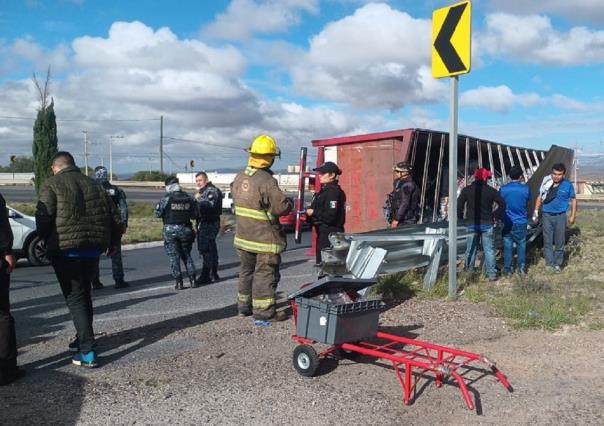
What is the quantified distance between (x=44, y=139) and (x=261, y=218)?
89.5 ft

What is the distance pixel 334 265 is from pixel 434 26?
291 centimetres

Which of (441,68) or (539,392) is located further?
(441,68)

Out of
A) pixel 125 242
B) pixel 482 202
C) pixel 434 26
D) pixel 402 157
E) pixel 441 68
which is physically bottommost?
pixel 125 242

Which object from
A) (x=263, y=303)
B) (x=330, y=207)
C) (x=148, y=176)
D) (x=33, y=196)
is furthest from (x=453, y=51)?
(x=148, y=176)

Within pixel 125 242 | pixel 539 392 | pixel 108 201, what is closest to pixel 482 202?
pixel 539 392

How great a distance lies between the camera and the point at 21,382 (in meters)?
4.66

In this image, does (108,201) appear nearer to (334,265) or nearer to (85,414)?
(85,414)

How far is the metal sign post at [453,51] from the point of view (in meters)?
6.49

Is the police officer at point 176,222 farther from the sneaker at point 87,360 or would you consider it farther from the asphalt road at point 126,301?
the sneaker at point 87,360

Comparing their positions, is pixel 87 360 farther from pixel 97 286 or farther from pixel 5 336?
pixel 97 286

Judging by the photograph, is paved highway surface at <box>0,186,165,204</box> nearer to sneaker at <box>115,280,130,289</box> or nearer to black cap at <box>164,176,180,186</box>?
sneaker at <box>115,280,130,289</box>

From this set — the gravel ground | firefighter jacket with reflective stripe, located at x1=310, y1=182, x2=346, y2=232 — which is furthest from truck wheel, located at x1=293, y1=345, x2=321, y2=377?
firefighter jacket with reflective stripe, located at x1=310, y1=182, x2=346, y2=232

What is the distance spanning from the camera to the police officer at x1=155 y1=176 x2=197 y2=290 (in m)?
8.84

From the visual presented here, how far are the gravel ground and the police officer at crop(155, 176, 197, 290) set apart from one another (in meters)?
2.84
